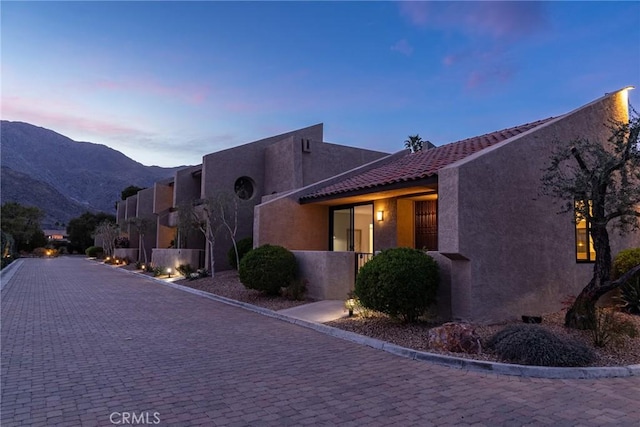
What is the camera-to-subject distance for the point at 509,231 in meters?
9.31

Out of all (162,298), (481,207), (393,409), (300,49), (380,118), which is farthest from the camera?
(380,118)

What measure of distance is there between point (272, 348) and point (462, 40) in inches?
542

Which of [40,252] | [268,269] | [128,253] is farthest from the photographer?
[40,252]

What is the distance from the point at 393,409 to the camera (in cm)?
459

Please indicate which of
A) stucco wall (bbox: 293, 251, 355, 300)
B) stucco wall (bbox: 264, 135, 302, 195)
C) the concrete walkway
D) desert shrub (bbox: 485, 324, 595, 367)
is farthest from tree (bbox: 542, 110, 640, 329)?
stucco wall (bbox: 264, 135, 302, 195)

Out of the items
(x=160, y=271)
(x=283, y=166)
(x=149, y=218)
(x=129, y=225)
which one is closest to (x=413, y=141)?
(x=283, y=166)

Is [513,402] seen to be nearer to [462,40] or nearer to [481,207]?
[481,207]

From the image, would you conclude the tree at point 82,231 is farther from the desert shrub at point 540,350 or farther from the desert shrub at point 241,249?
the desert shrub at point 540,350

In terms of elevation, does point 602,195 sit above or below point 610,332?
above

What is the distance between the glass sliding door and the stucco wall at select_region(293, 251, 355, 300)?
3.22 m

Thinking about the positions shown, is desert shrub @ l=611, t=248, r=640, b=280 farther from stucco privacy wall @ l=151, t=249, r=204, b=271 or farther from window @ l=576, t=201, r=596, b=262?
stucco privacy wall @ l=151, t=249, r=204, b=271

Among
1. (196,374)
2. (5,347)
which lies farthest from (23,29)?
(196,374)

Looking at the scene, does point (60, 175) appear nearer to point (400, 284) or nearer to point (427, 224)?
point (427, 224)

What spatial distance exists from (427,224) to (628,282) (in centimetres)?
541
